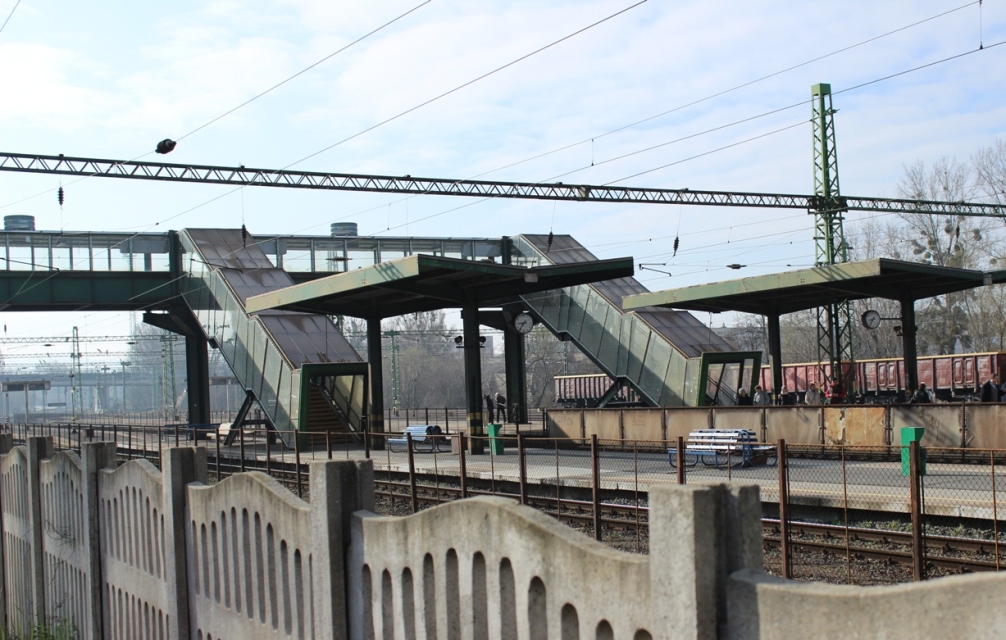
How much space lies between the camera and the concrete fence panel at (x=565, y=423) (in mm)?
29767

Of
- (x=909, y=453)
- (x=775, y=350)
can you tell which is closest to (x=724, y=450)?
(x=909, y=453)

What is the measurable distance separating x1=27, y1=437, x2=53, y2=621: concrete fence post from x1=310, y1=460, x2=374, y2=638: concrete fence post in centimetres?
777

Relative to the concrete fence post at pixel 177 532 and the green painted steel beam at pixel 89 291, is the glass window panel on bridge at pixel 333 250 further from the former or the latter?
the concrete fence post at pixel 177 532

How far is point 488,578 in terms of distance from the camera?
509cm

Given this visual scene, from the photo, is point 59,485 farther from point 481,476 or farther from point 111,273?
point 111,273

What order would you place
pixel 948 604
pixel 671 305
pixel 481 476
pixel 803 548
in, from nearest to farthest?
pixel 948 604, pixel 803 548, pixel 481 476, pixel 671 305

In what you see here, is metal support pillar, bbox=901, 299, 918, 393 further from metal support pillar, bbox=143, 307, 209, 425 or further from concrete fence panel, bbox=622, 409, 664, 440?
metal support pillar, bbox=143, 307, 209, 425

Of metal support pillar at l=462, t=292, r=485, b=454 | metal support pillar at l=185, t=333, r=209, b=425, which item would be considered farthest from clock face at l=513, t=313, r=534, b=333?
metal support pillar at l=185, t=333, r=209, b=425

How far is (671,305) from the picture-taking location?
35.8 m

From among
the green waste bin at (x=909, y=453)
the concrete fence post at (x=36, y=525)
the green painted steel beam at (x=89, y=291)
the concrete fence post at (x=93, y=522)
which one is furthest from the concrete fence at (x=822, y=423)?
the green painted steel beam at (x=89, y=291)

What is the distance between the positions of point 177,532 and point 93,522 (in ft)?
8.85

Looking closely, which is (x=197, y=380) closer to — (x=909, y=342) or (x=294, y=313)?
(x=294, y=313)

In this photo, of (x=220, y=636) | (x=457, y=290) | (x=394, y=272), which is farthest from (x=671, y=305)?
(x=220, y=636)

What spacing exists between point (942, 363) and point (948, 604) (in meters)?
51.5
